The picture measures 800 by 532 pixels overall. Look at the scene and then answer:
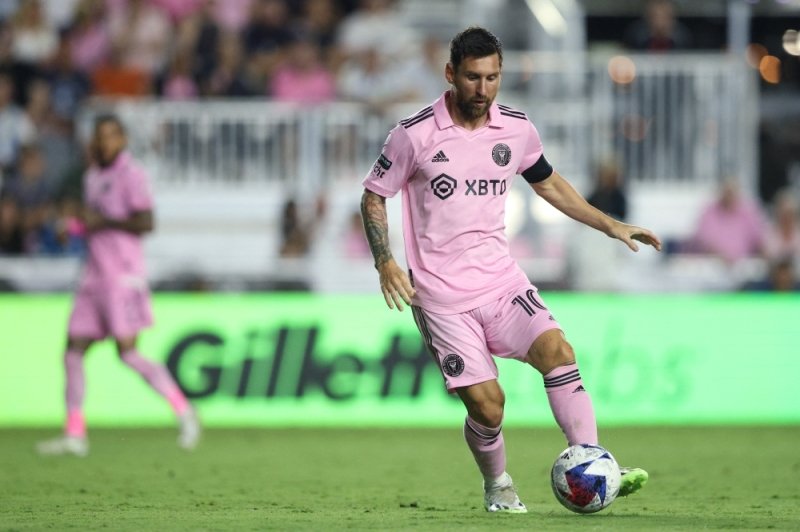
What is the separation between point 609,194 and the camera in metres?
17.3

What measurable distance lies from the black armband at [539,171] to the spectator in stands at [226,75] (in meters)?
11.6

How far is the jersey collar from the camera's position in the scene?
8148mm

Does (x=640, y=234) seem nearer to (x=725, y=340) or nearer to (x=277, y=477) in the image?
(x=277, y=477)

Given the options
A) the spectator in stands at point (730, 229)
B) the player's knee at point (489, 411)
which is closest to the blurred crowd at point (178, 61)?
the spectator in stands at point (730, 229)

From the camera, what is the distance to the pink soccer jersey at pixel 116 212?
12.7 meters

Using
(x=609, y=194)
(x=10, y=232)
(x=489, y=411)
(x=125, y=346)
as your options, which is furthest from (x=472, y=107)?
(x=10, y=232)

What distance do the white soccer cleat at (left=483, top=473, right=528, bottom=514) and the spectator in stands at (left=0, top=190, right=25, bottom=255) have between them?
35.5 feet

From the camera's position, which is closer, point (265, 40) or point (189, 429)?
point (189, 429)

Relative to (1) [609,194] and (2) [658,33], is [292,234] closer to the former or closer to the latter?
(1) [609,194]

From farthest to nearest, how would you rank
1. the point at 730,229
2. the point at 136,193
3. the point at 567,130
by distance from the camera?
1. the point at 567,130
2. the point at 730,229
3. the point at 136,193

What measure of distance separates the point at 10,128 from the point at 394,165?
41.4 feet

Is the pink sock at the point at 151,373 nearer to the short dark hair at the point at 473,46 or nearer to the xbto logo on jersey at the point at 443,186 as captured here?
the xbto logo on jersey at the point at 443,186

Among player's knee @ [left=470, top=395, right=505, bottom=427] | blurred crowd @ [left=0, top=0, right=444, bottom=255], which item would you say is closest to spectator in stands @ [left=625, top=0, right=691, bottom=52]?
blurred crowd @ [left=0, top=0, right=444, bottom=255]

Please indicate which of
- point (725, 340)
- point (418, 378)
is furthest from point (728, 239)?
point (418, 378)
